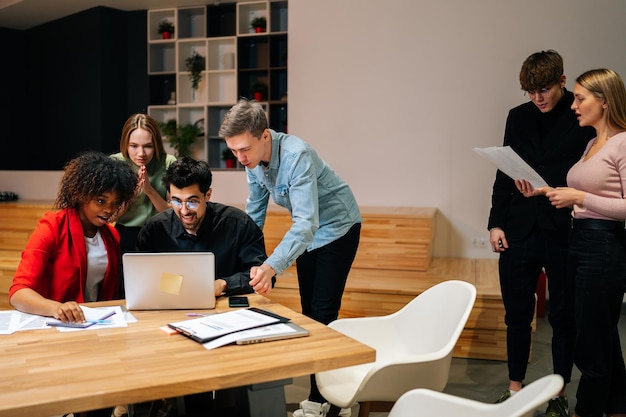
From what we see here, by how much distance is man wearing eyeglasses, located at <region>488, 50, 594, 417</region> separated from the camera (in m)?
2.80

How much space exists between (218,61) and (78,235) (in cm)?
664

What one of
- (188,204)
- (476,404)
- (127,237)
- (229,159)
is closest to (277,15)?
(229,159)

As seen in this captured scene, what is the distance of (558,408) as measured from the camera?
9.49 ft

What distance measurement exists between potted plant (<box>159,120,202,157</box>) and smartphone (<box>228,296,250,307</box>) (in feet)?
20.6

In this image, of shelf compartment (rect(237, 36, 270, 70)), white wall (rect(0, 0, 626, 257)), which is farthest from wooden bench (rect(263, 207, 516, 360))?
shelf compartment (rect(237, 36, 270, 70))

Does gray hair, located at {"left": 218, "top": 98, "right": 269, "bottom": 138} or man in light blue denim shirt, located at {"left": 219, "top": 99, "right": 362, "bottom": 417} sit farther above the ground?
gray hair, located at {"left": 218, "top": 98, "right": 269, "bottom": 138}

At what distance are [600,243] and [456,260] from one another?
2811 mm

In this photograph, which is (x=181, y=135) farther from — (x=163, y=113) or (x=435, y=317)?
(x=435, y=317)

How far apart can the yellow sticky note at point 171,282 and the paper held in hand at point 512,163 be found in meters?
1.26

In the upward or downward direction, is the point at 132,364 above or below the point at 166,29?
below

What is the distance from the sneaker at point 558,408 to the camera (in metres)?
2.88

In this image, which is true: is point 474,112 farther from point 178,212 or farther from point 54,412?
point 54,412

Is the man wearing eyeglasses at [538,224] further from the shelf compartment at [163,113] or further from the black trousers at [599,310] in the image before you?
the shelf compartment at [163,113]

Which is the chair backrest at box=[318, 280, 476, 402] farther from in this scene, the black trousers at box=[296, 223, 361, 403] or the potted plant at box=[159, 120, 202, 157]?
the potted plant at box=[159, 120, 202, 157]
